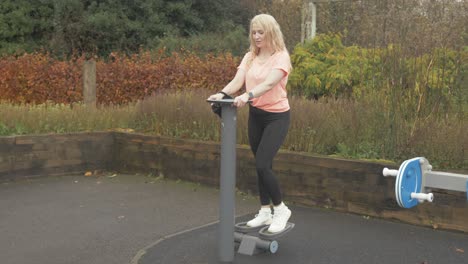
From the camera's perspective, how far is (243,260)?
4.99 meters

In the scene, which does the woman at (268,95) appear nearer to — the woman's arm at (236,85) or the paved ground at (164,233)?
the woman's arm at (236,85)

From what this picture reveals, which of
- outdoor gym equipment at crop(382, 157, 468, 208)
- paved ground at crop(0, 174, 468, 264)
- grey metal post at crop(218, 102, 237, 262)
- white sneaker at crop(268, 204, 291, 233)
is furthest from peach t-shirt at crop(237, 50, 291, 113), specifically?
outdoor gym equipment at crop(382, 157, 468, 208)

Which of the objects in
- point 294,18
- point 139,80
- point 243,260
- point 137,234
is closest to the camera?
point 243,260

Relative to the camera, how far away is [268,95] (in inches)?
202

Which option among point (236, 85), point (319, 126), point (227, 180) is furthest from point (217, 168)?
point (227, 180)

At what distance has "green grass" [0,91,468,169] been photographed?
6637 millimetres

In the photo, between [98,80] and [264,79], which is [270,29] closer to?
[264,79]

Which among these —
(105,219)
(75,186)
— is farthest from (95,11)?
(105,219)

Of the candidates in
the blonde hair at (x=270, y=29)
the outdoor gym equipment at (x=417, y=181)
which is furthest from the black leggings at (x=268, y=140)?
the outdoor gym equipment at (x=417, y=181)

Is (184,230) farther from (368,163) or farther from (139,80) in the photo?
(139,80)

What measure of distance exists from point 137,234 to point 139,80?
7432mm

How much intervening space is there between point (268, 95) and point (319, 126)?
7.69ft

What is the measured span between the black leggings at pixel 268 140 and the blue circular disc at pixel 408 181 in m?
2.21

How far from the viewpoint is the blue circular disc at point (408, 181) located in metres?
2.87
